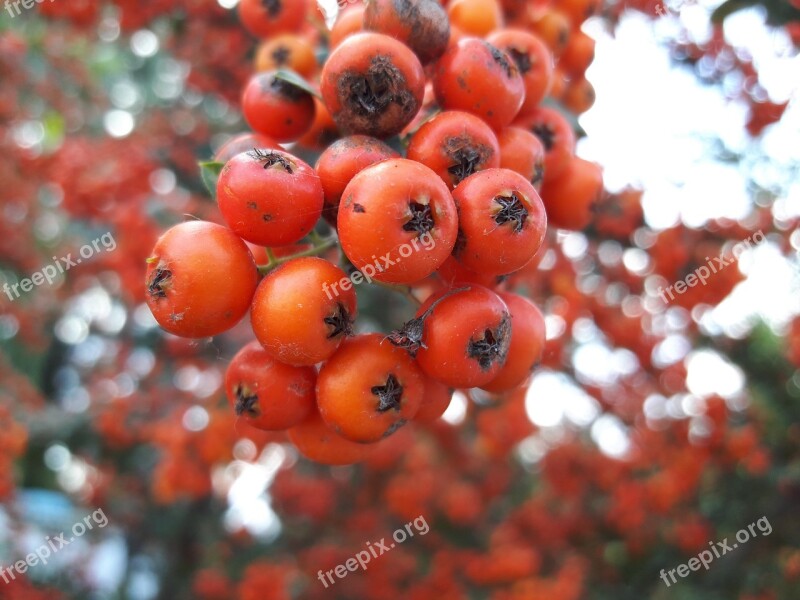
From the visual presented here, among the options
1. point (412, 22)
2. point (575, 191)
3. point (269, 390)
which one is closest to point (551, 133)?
point (575, 191)

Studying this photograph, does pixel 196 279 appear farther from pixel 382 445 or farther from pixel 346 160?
pixel 382 445

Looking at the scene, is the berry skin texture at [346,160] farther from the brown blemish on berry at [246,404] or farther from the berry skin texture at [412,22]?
the brown blemish on berry at [246,404]

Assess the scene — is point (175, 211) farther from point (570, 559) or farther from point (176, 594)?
point (570, 559)
